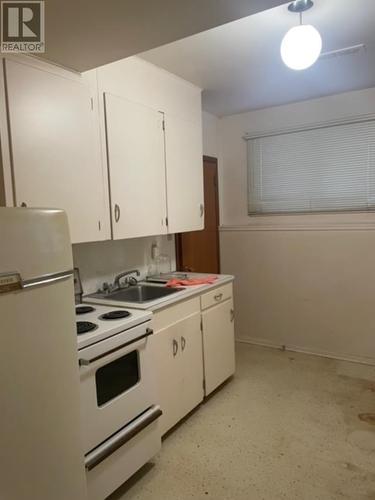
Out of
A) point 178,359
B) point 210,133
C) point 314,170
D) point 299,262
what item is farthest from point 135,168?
point 299,262

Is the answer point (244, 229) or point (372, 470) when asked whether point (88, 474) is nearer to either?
point (372, 470)

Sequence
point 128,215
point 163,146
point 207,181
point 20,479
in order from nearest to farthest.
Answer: point 20,479 → point 128,215 → point 163,146 → point 207,181

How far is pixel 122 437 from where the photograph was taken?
1812 mm

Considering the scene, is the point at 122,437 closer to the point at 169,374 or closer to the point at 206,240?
the point at 169,374

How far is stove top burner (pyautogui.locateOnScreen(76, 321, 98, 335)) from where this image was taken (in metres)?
1.74

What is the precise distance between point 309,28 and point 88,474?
2366mm

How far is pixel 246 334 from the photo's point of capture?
4059 mm

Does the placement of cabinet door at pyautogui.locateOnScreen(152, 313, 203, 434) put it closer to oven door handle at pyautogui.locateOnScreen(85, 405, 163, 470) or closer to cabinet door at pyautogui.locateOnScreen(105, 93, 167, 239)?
oven door handle at pyautogui.locateOnScreen(85, 405, 163, 470)

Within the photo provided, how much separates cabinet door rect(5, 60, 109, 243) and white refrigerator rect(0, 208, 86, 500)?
0.58 meters

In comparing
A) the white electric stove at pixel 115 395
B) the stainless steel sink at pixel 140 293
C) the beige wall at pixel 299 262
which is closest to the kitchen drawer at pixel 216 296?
the stainless steel sink at pixel 140 293

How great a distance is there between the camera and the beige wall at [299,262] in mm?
3375

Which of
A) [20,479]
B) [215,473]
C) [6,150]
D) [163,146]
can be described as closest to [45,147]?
[6,150]

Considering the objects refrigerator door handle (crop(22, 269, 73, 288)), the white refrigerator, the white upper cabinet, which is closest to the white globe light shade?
the white upper cabinet

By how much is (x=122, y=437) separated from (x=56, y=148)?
1.50 m
